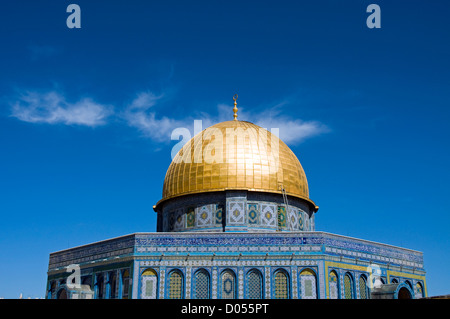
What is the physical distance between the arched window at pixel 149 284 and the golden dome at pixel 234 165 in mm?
5363

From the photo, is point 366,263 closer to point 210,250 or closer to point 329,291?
point 329,291

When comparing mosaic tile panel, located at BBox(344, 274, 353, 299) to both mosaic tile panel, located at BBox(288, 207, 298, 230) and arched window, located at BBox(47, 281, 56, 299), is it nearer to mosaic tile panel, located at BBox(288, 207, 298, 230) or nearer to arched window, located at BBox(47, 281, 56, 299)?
mosaic tile panel, located at BBox(288, 207, 298, 230)

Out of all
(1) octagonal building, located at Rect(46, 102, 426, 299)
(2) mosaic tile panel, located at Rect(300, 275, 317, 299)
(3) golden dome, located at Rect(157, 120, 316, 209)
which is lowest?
(2) mosaic tile panel, located at Rect(300, 275, 317, 299)

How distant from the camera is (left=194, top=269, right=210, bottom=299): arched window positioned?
21.4m

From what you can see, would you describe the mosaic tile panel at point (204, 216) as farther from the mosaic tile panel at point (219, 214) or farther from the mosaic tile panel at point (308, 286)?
the mosaic tile panel at point (308, 286)

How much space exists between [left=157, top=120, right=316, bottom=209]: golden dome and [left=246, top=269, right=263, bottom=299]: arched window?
483cm

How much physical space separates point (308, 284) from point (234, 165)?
282 inches

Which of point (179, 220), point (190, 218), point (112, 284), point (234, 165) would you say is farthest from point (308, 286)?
point (112, 284)

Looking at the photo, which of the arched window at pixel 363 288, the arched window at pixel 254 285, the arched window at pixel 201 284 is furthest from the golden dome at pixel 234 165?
the arched window at pixel 363 288

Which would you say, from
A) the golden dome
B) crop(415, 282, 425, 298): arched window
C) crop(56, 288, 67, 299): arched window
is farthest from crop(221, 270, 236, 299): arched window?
crop(415, 282, 425, 298): arched window

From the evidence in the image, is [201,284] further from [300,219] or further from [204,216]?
[300,219]
